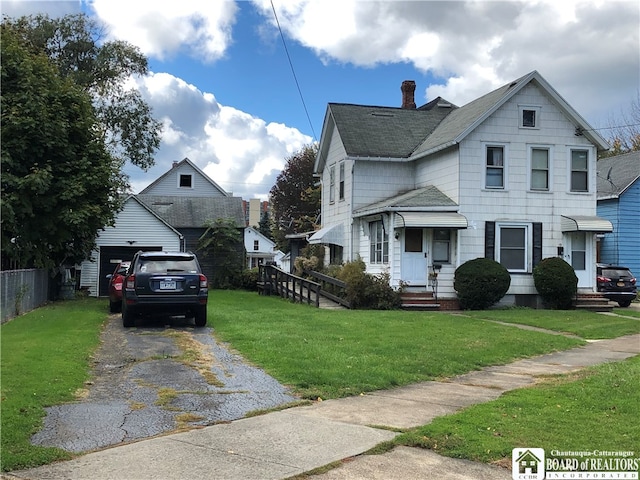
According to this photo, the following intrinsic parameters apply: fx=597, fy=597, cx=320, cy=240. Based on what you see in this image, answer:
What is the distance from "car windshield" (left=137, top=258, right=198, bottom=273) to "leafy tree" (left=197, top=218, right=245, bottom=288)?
737 inches

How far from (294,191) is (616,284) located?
3723cm

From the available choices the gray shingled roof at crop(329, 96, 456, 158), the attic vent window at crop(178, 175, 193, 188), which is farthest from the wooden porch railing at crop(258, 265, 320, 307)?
the attic vent window at crop(178, 175, 193, 188)

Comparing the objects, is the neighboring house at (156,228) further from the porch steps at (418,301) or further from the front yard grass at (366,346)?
the front yard grass at (366,346)

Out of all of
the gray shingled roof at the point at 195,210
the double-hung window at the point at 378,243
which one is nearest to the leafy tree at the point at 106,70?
the gray shingled roof at the point at 195,210

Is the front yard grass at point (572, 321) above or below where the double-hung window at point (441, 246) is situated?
below

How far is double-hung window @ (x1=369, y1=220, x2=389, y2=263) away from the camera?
21750 millimetres

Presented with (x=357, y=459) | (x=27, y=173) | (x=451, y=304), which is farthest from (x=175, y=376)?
(x=451, y=304)

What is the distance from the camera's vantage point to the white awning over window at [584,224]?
68.5ft

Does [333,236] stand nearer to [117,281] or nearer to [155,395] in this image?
[117,281]

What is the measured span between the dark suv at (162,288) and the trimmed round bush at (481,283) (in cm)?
991

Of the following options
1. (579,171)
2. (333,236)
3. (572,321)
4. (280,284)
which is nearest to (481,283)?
(572,321)

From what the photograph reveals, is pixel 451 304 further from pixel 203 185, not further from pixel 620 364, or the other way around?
pixel 203 185

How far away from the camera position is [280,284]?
26266mm

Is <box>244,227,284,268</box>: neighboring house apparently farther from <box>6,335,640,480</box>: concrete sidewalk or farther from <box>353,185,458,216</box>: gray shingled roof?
<box>6,335,640,480</box>: concrete sidewalk
